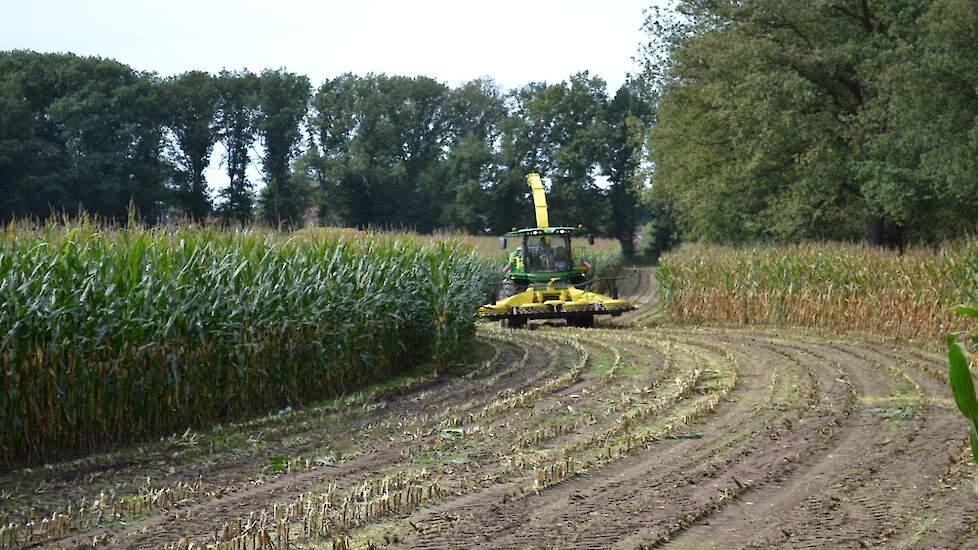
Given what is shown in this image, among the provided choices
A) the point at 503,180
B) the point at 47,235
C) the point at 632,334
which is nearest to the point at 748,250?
the point at 632,334

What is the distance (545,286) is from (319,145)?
150ft

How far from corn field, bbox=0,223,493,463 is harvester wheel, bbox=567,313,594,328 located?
8049 millimetres

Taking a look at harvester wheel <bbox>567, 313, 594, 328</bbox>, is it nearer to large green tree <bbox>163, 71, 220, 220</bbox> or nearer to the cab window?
the cab window

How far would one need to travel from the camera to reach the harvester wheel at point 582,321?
72.2ft

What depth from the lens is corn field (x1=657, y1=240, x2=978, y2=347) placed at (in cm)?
1847

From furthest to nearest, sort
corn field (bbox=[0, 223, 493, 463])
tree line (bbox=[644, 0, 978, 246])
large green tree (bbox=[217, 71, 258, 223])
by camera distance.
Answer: large green tree (bbox=[217, 71, 258, 223]) → tree line (bbox=[644, 0, 978, 246]) → corn field (bbox=[0, 223, 493, 463])

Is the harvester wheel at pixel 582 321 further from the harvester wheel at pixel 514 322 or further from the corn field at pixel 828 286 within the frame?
the corn field at pixel 828 286

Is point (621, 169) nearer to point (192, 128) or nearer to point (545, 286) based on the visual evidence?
point (192, 128)

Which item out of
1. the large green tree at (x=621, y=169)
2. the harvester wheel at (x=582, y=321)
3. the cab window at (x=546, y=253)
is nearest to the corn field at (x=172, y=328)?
the harvester wheel at (x=582, y=321)

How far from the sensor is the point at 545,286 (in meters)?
22.6

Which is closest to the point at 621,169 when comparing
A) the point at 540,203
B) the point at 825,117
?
the point at 825,117

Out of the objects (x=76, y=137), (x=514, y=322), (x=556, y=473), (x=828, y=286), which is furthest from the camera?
(x=76, y=137)

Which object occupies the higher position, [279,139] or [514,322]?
[279,139]

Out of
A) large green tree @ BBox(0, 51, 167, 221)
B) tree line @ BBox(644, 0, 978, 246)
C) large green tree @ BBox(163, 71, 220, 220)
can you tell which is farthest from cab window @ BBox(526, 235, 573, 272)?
large green tree @ BBox(163, 71, 220, 220)
